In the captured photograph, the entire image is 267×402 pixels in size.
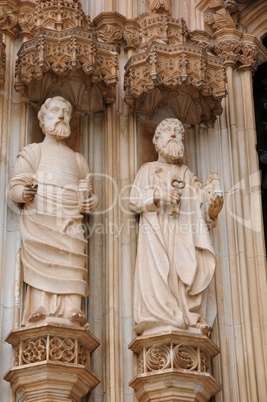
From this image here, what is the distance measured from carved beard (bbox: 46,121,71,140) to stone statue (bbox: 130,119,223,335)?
0.78 m

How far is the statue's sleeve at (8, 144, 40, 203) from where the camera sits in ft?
34.0

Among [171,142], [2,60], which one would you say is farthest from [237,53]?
[2,60]

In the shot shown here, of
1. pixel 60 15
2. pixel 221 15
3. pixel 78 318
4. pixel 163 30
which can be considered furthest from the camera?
pixel 221 15

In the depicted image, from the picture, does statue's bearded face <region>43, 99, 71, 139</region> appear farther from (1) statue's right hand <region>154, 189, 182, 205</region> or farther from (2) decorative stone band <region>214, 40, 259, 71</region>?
(2) decorative stone band <region>214, 40, 259, 71</region>

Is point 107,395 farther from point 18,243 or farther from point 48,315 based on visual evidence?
point 18,243

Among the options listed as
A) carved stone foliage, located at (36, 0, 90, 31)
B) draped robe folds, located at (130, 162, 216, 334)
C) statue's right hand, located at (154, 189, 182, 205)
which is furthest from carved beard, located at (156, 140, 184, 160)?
carved stone foliage, located at (36, 0, 90, 31)

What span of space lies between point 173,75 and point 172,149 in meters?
0.71

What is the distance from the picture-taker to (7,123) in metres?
11.0

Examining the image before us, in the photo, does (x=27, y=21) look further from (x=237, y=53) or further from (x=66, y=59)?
(x=237, y=53)

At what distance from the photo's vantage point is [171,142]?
11.0m

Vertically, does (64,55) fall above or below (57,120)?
above

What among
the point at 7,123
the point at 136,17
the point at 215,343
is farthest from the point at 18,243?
the point at 136,17

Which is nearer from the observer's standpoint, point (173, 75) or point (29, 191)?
point (29, 191)

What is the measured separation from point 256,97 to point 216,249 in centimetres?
216
